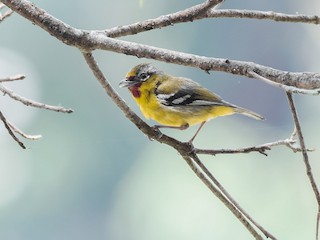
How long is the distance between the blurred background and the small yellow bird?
1.62 metres

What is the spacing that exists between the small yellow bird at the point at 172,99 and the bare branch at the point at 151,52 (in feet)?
1.27

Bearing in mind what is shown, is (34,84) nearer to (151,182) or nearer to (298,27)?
(151,182)

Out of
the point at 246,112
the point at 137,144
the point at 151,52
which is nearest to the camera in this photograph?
the point at 151,52

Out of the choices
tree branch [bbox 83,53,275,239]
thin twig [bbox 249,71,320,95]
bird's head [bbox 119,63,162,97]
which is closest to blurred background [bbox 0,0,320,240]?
bird's head [bbox 119,63,162,97]

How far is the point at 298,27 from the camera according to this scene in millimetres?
3930

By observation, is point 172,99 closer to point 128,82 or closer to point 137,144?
point 128,82

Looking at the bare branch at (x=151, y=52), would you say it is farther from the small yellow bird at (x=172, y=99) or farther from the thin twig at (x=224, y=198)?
the small yellow bird at (x=172, y=99)

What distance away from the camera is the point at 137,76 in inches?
52.2

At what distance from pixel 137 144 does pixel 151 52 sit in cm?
314

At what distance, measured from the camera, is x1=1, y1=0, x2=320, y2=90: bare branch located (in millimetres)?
708

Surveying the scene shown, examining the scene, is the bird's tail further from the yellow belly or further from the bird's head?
the bird's head

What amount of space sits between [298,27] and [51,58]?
1.49 metres

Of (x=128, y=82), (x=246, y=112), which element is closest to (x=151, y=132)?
(x=246, y=112)

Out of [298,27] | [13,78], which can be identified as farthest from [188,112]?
[298,27]
